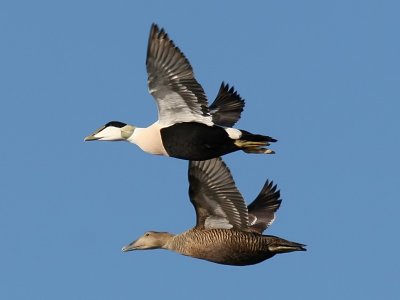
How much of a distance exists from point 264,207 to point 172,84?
4431 millimetres

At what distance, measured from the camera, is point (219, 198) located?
798 inches

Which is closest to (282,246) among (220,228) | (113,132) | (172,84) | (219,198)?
(220,228)

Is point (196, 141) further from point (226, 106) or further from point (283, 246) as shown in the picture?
point (226, 106)

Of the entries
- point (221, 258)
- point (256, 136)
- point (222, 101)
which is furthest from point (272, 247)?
point (222, 101)

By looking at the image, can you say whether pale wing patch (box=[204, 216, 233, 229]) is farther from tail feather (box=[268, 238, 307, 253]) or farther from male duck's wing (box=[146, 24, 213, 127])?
male duck's wing (box=[146, 24, 213, 127])

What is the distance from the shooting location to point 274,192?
22188mm

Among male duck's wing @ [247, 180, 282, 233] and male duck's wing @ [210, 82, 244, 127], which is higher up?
male duck's wing @ [210, 82, 244, 127]

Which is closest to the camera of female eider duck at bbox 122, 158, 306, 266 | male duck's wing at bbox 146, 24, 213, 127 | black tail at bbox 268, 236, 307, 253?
male duck's wing at bbox 146, 24, 213, 127

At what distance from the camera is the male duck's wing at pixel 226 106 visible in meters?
21.9

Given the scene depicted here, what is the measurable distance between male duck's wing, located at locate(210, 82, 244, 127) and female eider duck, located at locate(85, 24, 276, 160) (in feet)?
9.87

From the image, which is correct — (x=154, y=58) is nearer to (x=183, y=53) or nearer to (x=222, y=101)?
(x=183, y=53)

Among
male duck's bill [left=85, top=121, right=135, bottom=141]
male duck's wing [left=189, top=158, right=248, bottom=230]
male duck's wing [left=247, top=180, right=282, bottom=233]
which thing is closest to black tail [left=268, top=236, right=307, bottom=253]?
male duck's wing [left=189, top=158, right=248, bottom=230]

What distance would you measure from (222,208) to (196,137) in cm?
225

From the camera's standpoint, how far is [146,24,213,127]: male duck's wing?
17812 millimetres
